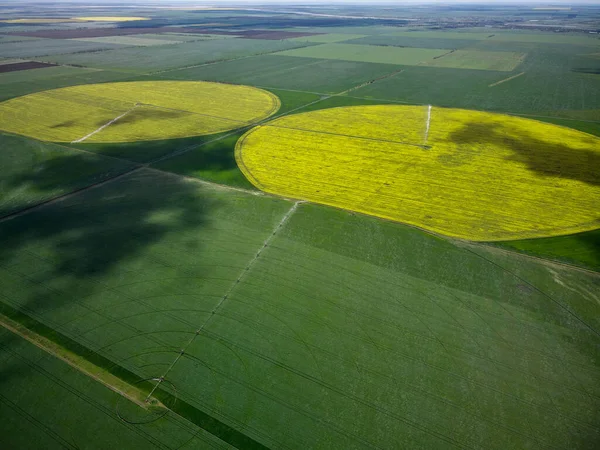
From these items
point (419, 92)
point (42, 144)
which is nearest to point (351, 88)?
point (419, 92)

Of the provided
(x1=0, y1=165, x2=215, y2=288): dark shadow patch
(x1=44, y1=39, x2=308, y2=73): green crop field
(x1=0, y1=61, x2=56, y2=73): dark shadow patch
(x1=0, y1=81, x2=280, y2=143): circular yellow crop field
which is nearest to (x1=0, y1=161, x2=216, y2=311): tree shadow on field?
(x1=0, y1=165, x2=215, y2=288): dark shadow patch

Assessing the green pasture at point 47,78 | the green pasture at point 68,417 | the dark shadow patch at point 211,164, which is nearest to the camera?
the green pasture at point 68,417

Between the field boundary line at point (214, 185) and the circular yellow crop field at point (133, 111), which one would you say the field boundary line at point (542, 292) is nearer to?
the field boundary line at point (214, 185)

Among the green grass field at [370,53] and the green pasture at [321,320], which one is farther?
the green grass field at [370,53]

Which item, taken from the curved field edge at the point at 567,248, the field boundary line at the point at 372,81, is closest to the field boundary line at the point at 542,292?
the curved field edge at the point at 567,248

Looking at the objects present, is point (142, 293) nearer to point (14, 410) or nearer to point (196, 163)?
point (14, 410)

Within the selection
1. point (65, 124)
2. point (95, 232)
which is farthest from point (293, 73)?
point (95, 232)

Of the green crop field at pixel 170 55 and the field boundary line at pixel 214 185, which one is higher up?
the green crop field at pixel 170 55

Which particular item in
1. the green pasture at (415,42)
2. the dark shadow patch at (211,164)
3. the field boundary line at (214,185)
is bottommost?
the field boundary line at (214,185)
